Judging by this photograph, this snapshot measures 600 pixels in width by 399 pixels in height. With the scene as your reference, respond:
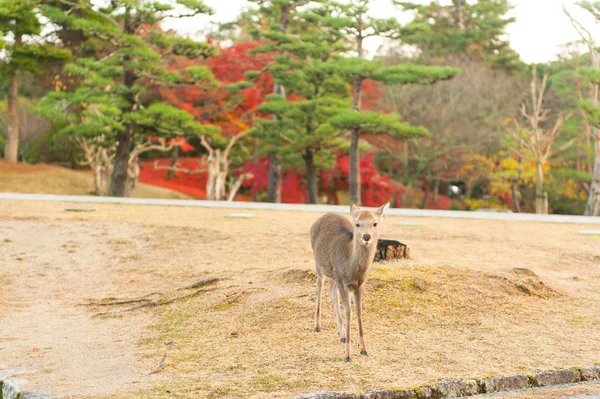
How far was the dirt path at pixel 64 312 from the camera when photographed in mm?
6793

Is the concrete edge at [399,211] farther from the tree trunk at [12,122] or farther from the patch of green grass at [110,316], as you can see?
the tree trunk at [12,122]

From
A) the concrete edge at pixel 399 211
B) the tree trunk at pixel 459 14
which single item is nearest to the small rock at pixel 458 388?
the concrete edge at pixel 399 211

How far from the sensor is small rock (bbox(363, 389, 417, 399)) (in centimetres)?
582

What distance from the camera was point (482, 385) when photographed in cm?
619

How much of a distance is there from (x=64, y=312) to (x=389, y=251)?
4140mm

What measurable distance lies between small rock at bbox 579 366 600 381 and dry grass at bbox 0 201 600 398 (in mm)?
182

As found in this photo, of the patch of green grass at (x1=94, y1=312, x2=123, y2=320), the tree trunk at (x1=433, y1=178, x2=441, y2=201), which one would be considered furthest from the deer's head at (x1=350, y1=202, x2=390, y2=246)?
the tree trunk at (x1=433, y1=178, x2=441, y2=201)

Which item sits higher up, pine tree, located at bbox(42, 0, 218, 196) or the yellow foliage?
pine tree, located at bbox(42, 0, 218, 196)

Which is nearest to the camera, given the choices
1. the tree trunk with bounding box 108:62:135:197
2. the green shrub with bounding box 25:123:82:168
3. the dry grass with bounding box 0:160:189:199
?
the tree trunk with bounding box 108:62:135:197

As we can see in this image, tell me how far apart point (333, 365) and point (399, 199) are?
1010 inches

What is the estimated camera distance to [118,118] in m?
24.8

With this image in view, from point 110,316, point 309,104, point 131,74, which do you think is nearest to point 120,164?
point 131,74

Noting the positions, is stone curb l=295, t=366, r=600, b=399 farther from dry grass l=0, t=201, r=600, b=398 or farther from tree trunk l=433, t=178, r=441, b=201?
tree trunk l=433, t=178, r=441, b=201

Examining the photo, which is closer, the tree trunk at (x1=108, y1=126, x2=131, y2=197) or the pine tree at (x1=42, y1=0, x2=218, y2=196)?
the pine tree at (x1=42, y1=0, x2=218, y2=196)
